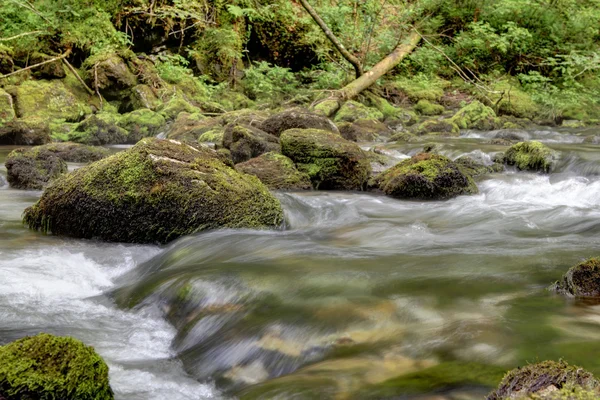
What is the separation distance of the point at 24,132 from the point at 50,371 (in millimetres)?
11314

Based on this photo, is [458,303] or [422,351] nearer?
[422,351]

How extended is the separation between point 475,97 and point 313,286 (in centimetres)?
1669

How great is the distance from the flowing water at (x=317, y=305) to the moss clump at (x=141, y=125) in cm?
704

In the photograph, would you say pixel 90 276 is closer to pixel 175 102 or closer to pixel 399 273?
pixel 399 273

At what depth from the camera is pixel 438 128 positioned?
14.4m

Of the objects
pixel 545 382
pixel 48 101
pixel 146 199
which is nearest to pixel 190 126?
pixel 48 101

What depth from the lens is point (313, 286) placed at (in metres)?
3.87

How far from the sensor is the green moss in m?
2.41

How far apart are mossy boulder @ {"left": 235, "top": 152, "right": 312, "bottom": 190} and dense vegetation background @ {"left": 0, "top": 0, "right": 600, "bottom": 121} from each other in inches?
294

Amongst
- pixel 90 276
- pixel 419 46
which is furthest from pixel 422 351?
pixel 419 46

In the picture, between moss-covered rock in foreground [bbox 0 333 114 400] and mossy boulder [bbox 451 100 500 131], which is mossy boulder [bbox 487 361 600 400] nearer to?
moss-covered rock in foreground [bbox 0 333 114 400]

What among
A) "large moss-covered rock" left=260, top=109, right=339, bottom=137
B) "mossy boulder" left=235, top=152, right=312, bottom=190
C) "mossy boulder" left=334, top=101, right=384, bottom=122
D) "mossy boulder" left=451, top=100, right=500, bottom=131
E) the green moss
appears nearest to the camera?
the green moss

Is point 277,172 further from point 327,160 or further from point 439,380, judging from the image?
point 439,380

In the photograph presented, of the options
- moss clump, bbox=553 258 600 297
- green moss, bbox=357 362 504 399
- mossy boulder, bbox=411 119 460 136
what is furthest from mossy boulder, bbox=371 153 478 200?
mossy boulder, bbox=411 119 460 136
